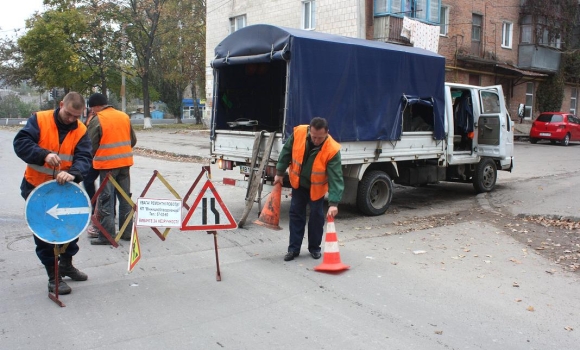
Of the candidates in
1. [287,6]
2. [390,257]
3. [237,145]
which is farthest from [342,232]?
[287,6]

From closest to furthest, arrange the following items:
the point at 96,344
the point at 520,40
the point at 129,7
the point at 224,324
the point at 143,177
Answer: the point at 96,344, the point at 224,324, the point at 143,177, the point at 520,40, the point at 129,7

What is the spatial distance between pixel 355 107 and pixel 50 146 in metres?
5.00

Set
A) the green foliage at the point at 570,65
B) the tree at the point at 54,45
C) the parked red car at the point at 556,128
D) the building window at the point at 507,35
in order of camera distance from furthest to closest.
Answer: the tree at the point at 54,45 < the green foliage at the point at 570,65 < the building window at the point at 507,35 < the parked red car at the point at 556,128

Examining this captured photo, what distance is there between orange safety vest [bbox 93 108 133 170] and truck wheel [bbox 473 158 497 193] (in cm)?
748

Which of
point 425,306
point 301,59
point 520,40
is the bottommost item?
point 425,306

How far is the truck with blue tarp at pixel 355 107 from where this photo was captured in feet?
26.1

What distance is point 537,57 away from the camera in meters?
29.5

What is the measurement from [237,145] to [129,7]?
3048 cm

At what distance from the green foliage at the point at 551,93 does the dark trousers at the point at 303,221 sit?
29368mm

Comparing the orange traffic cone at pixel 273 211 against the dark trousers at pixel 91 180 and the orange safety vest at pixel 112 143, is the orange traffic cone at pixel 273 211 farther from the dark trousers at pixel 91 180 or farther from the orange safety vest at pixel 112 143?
the dark trousers at pixel 91 180

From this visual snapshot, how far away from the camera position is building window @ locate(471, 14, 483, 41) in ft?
88.6

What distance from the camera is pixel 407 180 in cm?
1007

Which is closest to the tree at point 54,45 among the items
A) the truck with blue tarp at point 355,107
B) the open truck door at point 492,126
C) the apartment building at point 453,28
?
the apartment building at point 453,28

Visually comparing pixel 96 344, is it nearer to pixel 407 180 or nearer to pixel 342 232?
pixel 342 232
